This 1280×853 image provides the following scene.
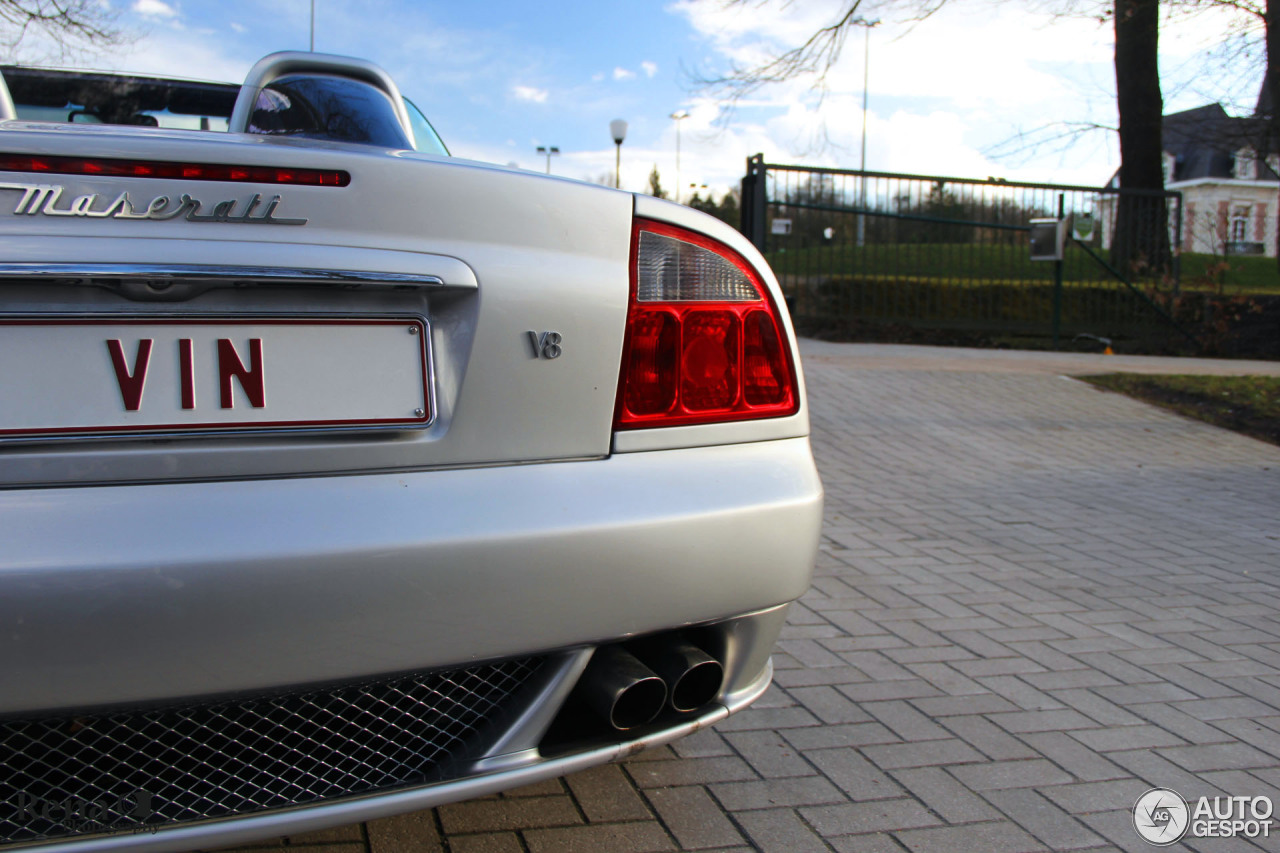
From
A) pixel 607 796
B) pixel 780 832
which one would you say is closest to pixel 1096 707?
pixel 780 832

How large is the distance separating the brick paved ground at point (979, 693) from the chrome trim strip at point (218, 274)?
116 cm

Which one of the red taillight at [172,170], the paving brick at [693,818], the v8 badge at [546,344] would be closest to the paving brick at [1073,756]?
the paving brick at [693,818]

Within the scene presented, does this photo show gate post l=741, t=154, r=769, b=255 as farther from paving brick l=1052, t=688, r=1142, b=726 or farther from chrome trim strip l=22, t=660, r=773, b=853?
chrome trim strip l=22, t=660, r=773, b=853

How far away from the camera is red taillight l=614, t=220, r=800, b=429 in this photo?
72.3 inches

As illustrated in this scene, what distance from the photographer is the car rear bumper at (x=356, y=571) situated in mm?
1366

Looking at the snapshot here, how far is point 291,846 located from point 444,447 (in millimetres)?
963

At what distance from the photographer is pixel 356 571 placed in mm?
1488

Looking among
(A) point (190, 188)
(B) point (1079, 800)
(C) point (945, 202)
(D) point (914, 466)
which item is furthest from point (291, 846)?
(C) point (945, 202)

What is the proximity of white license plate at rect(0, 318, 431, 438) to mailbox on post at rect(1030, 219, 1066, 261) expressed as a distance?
39.3ft

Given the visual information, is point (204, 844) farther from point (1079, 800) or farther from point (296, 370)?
point (1079, 800)

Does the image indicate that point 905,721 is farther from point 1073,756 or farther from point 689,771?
point 689,771

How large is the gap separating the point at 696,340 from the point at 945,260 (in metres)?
11.3

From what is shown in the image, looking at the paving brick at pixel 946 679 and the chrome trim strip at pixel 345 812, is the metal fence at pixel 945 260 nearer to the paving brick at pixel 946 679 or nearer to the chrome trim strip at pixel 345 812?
the paving brick at pixel 946 679

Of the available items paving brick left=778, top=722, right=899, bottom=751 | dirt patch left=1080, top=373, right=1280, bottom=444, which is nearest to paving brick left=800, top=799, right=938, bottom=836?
paving brick left=778, top=722, right=899, bottom=751
